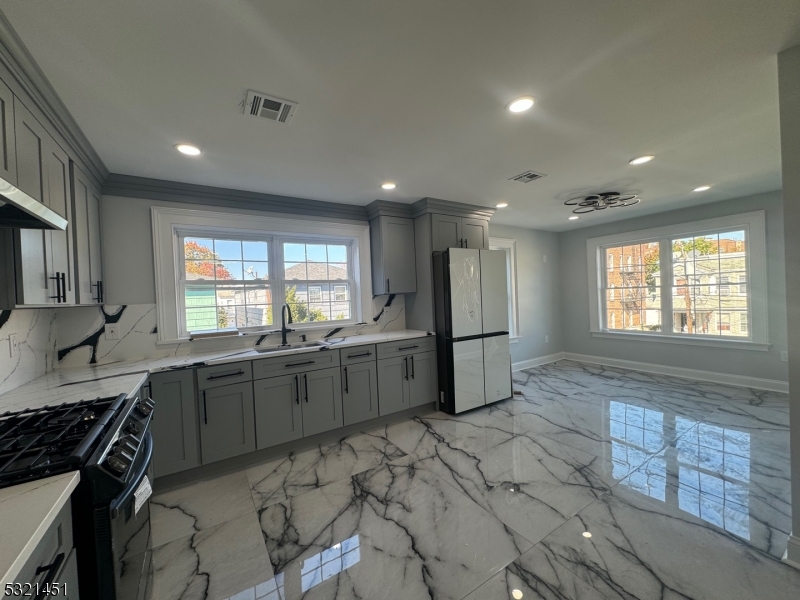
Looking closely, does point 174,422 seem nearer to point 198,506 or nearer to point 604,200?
point 198,506

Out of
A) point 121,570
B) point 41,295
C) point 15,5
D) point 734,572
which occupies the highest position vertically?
point 15,5

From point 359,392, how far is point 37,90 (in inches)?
112

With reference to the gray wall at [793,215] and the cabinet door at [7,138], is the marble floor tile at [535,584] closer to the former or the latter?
the gray wall at [793,215]

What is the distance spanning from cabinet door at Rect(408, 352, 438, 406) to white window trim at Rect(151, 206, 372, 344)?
93 cm

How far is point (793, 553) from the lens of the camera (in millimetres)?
1569

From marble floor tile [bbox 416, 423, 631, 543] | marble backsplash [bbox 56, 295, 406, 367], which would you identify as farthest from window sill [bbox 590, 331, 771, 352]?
marble backsplash [bbox 56, 295, 406, 367]

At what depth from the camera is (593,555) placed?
167 cm

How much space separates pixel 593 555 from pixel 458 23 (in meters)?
2.56

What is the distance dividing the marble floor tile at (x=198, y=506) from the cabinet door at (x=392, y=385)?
138 centimetres

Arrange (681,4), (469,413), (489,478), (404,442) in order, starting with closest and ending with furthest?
(681,4), (489,478), (404,442), (469,413)

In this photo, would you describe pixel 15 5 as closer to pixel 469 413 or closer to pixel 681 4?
pixel 681 4

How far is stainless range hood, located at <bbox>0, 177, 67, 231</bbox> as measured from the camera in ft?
3.46

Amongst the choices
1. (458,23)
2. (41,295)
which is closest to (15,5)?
(41,295)

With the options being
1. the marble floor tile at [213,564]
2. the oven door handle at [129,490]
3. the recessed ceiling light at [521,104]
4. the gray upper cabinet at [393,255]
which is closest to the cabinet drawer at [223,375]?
the marble floor tile at [213,564]
